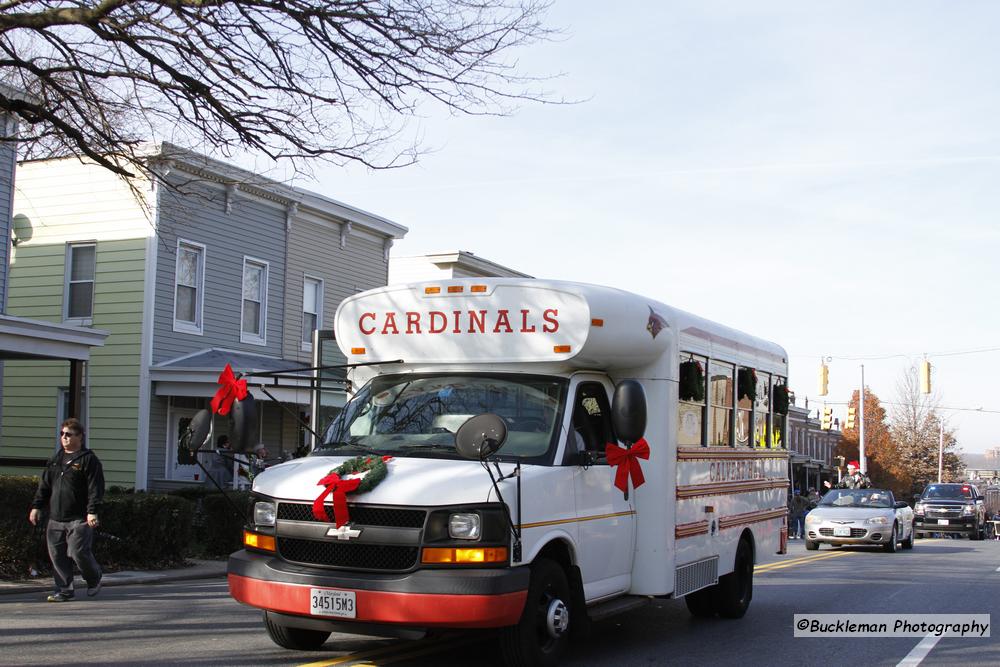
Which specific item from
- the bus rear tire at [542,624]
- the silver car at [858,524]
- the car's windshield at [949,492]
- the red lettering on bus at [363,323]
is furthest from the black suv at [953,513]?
the bus rear tire at [542,624]

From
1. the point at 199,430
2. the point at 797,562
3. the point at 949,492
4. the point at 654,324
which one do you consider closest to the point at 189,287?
the point at 797,562

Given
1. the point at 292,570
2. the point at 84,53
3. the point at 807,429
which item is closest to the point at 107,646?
the point at 292,570

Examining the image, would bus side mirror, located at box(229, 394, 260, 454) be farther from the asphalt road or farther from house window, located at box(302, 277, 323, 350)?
house window, located at box(302, 277, 323, 350)

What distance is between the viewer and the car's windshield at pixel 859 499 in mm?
24312

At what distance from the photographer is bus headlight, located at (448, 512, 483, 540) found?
667 centimetres

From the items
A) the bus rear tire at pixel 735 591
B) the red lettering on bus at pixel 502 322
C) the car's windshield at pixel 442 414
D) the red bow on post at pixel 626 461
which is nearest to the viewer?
the car's windshield at pixel 442 414

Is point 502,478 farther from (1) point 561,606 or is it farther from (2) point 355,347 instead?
(2) point 355,347

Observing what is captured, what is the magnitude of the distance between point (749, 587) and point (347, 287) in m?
16.7

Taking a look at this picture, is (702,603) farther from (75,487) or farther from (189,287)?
(189,287)

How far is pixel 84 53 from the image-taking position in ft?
37.2

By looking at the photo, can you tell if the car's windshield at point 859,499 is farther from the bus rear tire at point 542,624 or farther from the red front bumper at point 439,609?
the red front bumper at point 439,609

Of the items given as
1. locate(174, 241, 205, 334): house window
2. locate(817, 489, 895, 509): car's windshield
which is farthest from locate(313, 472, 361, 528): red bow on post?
locate(817, 489, 895, 509): car's windshield

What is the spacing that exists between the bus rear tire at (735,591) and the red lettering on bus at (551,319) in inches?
156

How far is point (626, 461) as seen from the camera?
26.2ft
